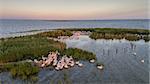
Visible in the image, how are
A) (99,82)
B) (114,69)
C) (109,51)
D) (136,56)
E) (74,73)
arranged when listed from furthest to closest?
(109,51), (136,56), (114,69), (74,73), (99,82)

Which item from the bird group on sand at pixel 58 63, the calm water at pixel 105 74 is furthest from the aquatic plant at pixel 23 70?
the bird group on sand at pixel 58 63

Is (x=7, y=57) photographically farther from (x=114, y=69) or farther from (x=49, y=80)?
(x=114, y=69)

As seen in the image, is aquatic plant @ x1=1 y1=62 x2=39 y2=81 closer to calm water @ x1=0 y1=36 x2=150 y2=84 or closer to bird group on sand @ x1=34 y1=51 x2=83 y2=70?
calm water @ x1=0 y1=36 x2=150 y2=84

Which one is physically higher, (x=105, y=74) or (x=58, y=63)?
(x=58, y=63)

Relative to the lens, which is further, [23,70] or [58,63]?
[58,63]

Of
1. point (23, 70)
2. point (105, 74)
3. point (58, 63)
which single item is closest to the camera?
point (23, 70)

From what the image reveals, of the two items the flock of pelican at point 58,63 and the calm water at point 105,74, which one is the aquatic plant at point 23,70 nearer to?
the calm water at point 105,74

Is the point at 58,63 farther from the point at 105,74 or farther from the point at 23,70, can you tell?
the point at 105,74

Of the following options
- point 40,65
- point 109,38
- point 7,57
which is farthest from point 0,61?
point 109,38

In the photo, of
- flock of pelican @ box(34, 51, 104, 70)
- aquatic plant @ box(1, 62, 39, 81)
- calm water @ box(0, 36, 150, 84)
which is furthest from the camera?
flock of pelican @ box(34, 51, 104, 70)

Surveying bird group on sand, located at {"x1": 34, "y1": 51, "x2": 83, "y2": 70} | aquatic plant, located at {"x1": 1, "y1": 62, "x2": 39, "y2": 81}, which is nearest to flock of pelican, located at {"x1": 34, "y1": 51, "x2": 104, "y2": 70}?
bird group on sand, located at {"x1": 34, "y1": 51, "x2": 83, "y2": 70}

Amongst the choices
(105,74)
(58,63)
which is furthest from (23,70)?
(105,74)
